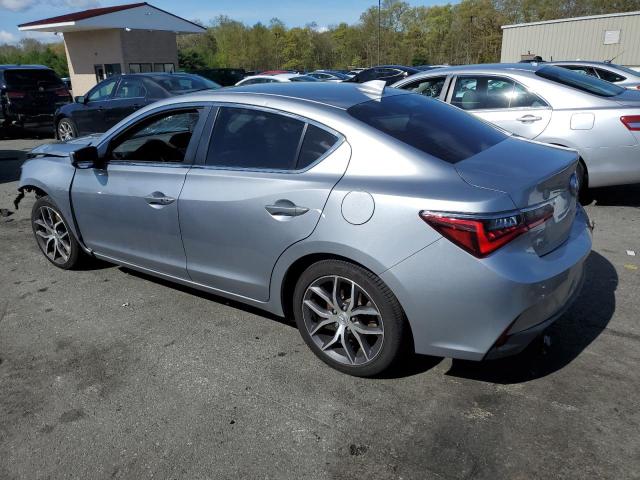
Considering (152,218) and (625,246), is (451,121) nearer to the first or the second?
(152,218)

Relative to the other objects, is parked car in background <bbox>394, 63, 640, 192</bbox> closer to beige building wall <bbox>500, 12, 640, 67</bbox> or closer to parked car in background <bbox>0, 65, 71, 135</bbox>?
parked car in background <bbox>0, 65, 71, 135</bbox>

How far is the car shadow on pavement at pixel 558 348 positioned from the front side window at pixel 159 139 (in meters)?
2.37

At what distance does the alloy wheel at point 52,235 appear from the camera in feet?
15.8

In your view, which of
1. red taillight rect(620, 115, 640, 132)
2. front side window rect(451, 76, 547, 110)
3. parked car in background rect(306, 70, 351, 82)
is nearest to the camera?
red taillight rect(620, 115, 640, 132)

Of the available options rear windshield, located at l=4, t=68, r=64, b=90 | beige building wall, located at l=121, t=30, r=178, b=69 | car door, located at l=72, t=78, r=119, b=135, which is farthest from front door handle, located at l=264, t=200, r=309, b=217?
beige building wall, located at l=121, t=30, r=178, b=69

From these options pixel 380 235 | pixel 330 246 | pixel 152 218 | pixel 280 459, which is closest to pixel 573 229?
pixel 380 235

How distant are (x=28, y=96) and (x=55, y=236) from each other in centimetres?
1126

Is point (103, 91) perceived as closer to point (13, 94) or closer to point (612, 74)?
point (13, 94)

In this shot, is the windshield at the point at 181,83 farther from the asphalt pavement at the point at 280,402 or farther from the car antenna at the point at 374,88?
the car antenna at the point at 374,88

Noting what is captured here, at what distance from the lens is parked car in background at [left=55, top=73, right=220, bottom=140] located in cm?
1041

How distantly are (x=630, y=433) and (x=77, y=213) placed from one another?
4.12 meters

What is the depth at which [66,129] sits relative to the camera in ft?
39.5

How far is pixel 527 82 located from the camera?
19.8 feet

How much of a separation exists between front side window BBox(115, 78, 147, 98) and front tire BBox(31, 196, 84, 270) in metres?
6.19
